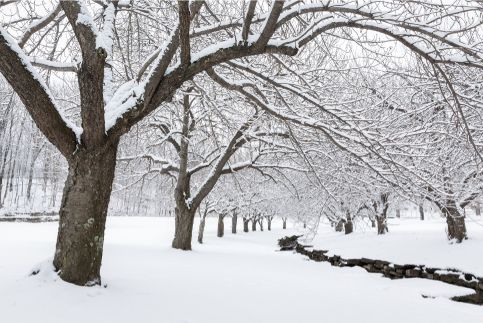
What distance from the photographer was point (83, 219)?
169 inches

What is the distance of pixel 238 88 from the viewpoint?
5.52 meters

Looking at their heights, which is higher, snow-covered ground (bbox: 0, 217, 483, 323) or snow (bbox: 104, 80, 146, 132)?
snow (bbox: 104, 80, 146, 132)

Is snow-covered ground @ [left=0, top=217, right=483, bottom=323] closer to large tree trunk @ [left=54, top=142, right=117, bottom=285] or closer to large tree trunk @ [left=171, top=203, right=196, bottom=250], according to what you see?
large tree trunk @ [left=54, top=142, right=117, bottom=285]

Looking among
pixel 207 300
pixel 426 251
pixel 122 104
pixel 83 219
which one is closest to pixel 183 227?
pixel 426 251

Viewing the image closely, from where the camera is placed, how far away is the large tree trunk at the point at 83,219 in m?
4.22

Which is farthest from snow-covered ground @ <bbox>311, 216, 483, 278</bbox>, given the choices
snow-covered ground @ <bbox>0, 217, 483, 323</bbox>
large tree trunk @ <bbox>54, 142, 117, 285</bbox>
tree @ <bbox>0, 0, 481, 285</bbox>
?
large tree trunk @ <bbox>54, 142, 117, 285</bbox>

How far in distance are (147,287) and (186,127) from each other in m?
8.63

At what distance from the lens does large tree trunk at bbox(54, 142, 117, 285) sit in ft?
13.9

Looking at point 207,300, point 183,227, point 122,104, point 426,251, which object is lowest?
point 207,300

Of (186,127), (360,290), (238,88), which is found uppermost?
(186,127)

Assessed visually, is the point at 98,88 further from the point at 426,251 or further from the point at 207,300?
the point at 426,251

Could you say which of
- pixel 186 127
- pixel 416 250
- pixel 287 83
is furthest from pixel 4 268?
pixel 416 250

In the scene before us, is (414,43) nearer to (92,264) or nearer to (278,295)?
(278,295)

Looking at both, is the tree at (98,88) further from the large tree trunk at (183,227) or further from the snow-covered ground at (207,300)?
the large tree trunk at (183,227)
